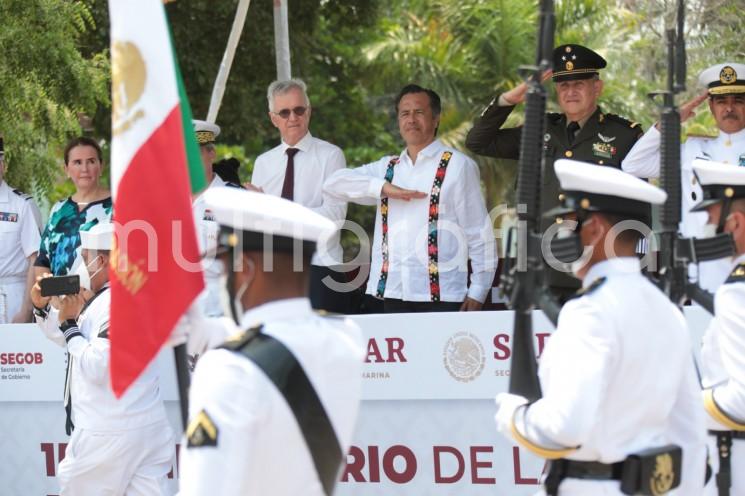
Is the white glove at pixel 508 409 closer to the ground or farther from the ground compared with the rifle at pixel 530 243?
closer to the ground

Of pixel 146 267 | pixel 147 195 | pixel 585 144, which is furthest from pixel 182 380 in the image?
pixel 585 144

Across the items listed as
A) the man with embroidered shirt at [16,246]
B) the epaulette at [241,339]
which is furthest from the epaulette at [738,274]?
the man with embroidered shirt at [16,246]

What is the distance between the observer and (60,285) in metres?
5.73

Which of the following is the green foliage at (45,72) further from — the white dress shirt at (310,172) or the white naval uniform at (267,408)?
the white naval uniform at (267,408)

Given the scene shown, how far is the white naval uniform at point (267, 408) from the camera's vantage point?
307cm

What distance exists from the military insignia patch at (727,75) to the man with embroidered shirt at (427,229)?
1470 millimetres

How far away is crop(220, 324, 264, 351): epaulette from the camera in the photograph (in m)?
3.21

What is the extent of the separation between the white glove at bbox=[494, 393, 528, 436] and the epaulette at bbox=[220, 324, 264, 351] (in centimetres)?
92

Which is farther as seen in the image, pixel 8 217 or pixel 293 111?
pixel 8 217

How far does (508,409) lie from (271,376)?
944 mm

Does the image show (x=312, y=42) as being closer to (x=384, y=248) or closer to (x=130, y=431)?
(x=384, y=248)

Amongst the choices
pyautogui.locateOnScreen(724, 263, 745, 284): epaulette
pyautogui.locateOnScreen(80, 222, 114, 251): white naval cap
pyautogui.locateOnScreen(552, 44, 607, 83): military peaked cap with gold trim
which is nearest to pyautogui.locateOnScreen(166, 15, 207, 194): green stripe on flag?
pyautogui.locateOnScreen(80, 222, 114, 251): white naval cap

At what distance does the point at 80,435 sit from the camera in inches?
229

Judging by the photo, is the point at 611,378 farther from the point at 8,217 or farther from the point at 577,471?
the point at 8,217
